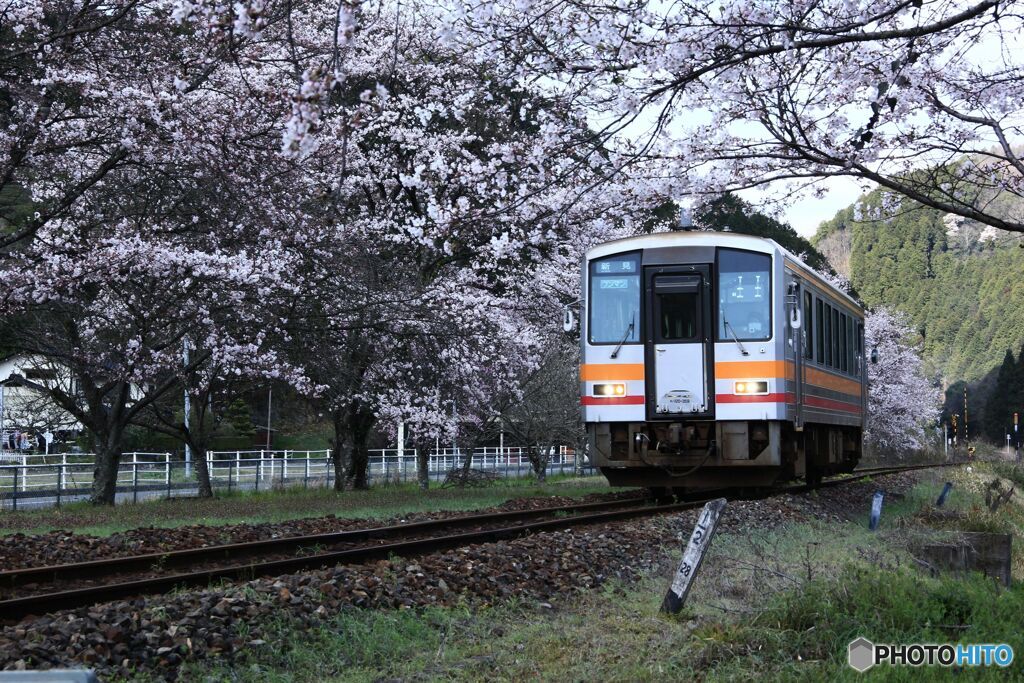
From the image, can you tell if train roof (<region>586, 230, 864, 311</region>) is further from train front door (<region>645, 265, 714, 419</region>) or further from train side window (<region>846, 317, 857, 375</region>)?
train side window (<region>846, 317, 857, 375</region>)

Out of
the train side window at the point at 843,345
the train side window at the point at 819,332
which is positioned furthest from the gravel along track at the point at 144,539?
the train side window at the point at 843,345

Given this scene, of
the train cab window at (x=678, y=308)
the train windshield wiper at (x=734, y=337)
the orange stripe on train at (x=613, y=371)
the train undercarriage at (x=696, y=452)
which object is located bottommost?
the train undercarriage at (x=696, y=452)

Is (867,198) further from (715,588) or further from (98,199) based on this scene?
(98,199)

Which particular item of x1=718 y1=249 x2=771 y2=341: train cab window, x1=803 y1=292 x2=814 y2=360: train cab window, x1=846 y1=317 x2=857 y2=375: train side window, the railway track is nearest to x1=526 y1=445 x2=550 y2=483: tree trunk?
x1=846 y1=317 x2=857 y2=375: train side window

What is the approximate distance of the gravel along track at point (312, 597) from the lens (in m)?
5.99

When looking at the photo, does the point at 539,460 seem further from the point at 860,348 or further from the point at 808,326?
the point at 808,326

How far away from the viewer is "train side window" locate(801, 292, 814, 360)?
15.9m

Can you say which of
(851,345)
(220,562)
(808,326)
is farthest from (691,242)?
(220,562)

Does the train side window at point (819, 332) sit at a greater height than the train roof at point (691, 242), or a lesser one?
lesser

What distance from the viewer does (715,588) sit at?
26.1 ft

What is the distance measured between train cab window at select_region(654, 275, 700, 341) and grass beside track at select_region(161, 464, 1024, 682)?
6.68 metres

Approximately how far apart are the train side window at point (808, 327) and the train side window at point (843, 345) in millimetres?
2999

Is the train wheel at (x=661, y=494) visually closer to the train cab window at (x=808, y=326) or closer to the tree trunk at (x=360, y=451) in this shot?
the train cab window at (x=808, y=326)

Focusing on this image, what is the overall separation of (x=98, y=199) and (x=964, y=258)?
486 feet
